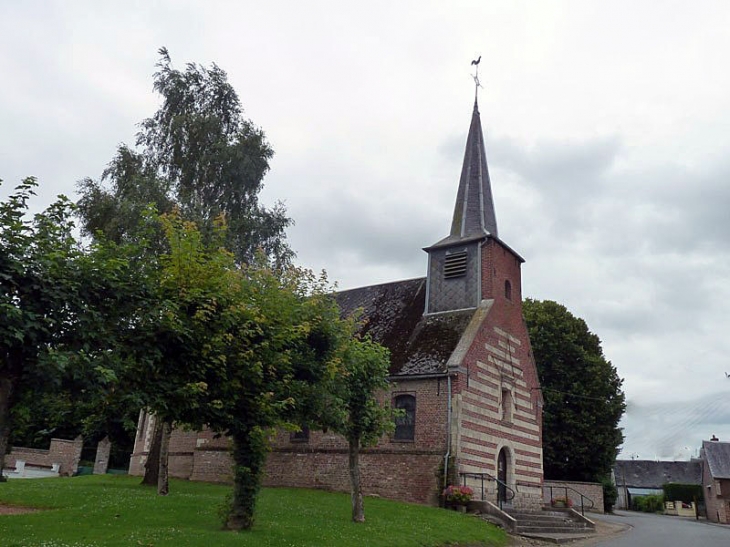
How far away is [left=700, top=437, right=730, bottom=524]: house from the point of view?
48656 mm

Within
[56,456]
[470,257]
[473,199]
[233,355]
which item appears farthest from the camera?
[56,456]

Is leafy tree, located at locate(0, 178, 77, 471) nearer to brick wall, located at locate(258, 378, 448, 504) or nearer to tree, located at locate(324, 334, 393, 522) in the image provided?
tree, located at locate(324, 334, 393, 522)

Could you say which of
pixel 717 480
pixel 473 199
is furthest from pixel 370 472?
pixel 717 480

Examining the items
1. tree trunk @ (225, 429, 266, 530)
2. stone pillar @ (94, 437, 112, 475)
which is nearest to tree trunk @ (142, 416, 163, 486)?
tree trunk @ (225, 429, 266, 530)

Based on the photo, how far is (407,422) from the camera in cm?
2405

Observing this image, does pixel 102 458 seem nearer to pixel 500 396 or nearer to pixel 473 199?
pixel 500 396

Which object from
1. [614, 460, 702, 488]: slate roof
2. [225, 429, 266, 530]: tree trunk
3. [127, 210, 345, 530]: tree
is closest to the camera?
[127, 210, 345, 530]: tree

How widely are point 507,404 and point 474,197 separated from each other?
33.1ft

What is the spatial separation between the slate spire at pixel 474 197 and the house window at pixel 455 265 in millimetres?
966

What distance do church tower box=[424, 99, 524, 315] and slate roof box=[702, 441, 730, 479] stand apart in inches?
1325

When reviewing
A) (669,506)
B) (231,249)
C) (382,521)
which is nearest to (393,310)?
(231,249)

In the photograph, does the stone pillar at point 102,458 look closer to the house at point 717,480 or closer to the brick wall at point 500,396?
the brick wall at point 500,396

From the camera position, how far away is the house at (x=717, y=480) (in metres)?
48.7

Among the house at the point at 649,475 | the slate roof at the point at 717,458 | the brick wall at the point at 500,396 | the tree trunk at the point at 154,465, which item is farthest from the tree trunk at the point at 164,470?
the house at the point at 649,475
